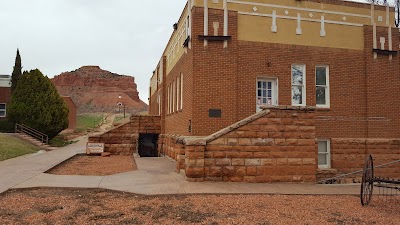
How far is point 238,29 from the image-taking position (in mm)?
13289

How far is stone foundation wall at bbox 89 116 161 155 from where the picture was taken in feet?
65.6

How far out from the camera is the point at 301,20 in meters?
14.1

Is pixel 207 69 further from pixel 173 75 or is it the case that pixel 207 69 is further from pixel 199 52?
pixel 173 75

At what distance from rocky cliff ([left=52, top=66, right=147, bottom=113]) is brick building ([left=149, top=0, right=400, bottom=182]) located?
117276 mm

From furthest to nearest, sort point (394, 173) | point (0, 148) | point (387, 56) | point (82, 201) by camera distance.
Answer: point (0, 148)
point (387, 56)
point (394, 173)
point (82, 201)

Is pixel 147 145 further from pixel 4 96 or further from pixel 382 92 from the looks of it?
pixel 4 96

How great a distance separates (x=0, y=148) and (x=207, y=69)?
39.1ft

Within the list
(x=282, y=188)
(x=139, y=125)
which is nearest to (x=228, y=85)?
(x=282, y=188)

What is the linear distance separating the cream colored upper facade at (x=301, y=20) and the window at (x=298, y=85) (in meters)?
1.03

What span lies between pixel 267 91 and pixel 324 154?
337cm

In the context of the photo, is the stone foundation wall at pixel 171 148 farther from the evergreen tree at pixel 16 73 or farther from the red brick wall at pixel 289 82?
the evergreen tree at pixel 16 73

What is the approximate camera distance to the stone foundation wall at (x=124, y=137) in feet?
65.6

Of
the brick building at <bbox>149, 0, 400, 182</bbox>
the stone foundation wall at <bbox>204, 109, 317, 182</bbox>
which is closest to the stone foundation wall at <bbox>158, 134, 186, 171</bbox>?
the brick building at <bbox>149, 0, 400, 182</bbox>

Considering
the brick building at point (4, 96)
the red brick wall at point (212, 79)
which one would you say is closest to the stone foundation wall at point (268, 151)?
the red brick wall at point (212, 79)
